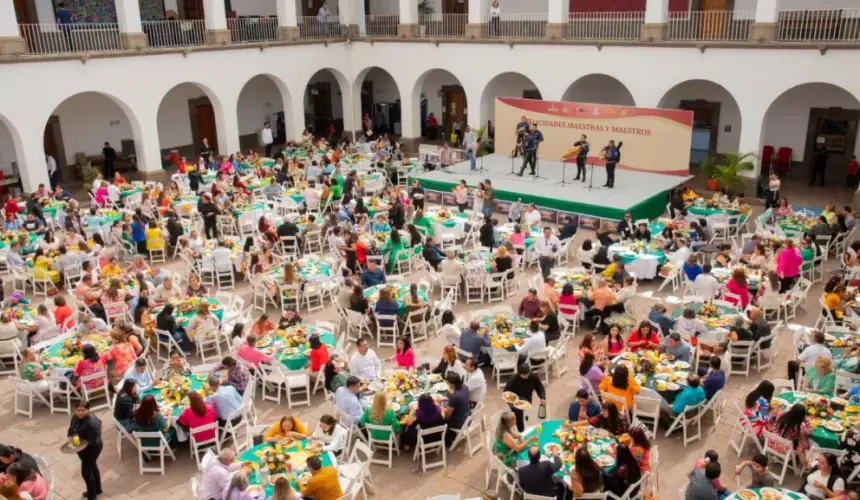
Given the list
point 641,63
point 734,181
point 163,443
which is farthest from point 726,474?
point 641,63

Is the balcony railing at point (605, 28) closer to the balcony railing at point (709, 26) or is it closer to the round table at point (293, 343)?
the balcony railing at point (709, 26)

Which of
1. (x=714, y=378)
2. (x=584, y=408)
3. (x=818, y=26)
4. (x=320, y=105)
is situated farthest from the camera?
(x=320, y=105)

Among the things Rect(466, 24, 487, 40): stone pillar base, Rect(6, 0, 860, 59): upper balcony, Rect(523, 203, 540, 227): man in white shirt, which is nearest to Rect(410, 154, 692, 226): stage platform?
Rect(523, 203, 540, 227): man in white shirt

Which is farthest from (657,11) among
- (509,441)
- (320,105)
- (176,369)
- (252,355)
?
(176,369)

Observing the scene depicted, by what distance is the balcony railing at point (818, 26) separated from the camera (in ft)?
61.0

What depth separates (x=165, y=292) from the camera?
1262 centimetres

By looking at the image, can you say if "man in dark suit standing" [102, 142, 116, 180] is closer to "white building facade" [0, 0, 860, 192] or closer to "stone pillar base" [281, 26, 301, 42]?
"white building facade" [0, 0, 860, 192]

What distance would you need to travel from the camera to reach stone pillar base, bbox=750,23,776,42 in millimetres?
19141

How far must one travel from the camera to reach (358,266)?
14398mm

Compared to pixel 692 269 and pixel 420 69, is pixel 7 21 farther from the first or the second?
pixel 692 269

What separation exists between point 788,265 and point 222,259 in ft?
36.1

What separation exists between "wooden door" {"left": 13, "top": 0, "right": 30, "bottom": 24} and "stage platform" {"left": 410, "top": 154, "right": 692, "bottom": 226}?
12906 millimetres

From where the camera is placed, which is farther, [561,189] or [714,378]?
[561,189]

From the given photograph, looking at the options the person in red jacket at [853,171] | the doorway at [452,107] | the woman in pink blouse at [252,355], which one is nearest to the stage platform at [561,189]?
the person in red jacket at [853,171]
